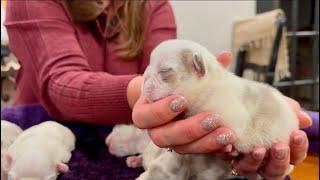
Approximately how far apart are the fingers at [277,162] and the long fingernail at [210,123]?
0.21 ft

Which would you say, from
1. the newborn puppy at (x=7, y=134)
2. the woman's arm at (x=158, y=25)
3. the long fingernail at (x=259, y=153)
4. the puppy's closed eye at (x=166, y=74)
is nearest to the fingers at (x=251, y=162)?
the long fingernail at (x=259, y=153)

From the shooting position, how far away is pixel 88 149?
60cm

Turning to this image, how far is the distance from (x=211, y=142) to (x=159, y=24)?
46cm

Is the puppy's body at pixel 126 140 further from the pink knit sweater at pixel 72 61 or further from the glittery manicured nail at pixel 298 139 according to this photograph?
the glittery manicured nail at pixel 298 139

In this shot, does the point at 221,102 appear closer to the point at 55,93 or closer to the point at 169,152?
the point at 169,152

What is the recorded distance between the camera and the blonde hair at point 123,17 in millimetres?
758

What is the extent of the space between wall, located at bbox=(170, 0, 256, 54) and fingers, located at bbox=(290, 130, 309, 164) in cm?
35

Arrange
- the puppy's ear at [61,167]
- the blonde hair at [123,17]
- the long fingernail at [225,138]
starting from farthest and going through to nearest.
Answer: the blonde hair at [123,17], the puppy's ear at [61,167], the long fingernail at [225,138]

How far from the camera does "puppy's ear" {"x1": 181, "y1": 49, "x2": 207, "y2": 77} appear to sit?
0.40 m

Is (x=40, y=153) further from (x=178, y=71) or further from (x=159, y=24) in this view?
(x=159, y=24)

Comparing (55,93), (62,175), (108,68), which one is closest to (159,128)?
(62,175)

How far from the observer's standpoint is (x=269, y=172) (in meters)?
0.44

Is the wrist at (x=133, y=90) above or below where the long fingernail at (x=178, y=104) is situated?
below

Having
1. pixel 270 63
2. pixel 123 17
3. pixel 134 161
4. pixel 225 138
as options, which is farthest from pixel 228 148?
pixel 270 63
